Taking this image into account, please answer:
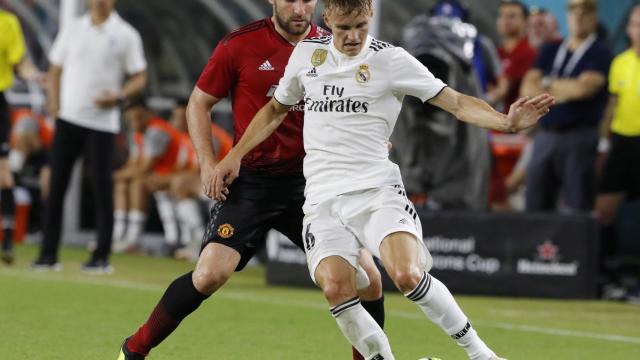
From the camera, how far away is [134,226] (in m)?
17.2

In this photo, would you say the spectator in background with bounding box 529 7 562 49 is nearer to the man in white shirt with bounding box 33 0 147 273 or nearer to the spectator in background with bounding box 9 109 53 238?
the man in white shirt with bounding box 33 0 147 273

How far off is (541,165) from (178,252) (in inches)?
197

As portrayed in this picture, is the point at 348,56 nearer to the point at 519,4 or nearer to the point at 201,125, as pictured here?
the point at 201,125

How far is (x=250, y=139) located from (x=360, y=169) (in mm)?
607

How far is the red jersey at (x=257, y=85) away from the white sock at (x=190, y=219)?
8.98 m

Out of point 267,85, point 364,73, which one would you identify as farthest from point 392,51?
point 267,85

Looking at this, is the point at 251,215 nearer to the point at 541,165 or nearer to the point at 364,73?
the point at 364,73

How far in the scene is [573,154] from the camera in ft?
42.3

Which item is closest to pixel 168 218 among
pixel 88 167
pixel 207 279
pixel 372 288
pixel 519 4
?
pixel 88 167

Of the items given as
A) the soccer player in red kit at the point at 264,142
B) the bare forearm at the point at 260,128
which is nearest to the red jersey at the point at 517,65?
the soccer player in red kit at the point at 264,142

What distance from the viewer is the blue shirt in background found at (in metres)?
12.8

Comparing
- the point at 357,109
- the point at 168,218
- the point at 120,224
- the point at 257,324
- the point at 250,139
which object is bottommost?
the point at 120,224

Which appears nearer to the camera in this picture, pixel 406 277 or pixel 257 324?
pixel 406 277

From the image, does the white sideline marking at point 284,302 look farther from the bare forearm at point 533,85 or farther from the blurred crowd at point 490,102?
the bare forearm at point 533,85
